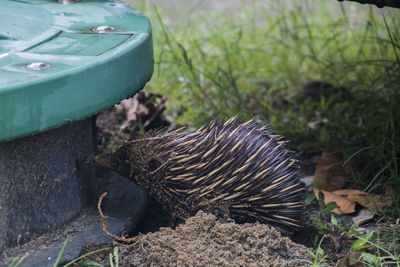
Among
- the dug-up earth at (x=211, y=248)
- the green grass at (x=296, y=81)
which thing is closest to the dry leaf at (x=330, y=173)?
the green grass at (x=296, y=81)

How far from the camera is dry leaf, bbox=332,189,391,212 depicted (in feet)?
10.8

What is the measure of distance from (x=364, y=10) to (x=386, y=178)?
10.1 ft

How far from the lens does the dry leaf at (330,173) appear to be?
365cm

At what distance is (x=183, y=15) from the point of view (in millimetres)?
6062

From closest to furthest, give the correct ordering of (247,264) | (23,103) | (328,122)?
1. (23,103)
2. (247,264)
3. (328,122)

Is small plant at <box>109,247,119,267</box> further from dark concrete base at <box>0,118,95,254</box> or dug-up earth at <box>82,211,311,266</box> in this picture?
dark concrete base at <box>0,118,95,254</box>

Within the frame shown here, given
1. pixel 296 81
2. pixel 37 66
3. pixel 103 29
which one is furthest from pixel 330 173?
pixel 37 66

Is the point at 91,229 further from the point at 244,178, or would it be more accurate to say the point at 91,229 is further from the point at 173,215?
the point at 244,178

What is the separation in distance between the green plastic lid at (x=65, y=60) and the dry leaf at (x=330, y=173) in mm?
1380

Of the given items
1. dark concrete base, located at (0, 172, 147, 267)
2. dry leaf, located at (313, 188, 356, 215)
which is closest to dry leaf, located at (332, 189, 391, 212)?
dry leaf, located at (313, 188, 356, 215)

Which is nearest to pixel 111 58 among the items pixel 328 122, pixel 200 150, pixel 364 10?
pixel 200 150

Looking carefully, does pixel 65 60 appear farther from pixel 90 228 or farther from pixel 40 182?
pixel 90 228

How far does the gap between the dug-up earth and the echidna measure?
272mm

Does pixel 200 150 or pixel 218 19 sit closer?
pixel 200 150
